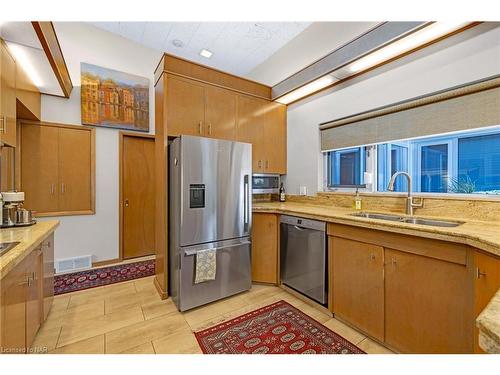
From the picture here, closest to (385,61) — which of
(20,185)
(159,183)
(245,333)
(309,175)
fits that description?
(309,175)

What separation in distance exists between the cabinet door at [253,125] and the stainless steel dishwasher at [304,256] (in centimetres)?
98

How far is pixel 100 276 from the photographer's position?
3016 mm

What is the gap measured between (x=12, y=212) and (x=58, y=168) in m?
1.60

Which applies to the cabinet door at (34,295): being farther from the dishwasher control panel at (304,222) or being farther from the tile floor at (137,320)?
the dishwasher control panel at (304,222)

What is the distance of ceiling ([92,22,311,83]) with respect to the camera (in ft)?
9.80

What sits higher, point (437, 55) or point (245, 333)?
point (437, 55)

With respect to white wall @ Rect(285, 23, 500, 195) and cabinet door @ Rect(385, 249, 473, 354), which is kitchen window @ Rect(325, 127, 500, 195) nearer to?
white wall @ Rect(285, 23, 500, 195)

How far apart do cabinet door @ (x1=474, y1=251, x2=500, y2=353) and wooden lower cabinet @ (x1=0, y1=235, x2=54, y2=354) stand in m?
2.38

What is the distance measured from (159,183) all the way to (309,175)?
1.90 m

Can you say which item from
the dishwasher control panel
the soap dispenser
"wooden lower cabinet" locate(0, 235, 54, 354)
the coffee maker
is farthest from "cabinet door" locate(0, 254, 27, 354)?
the soap dispenser

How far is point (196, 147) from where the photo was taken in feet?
7.18

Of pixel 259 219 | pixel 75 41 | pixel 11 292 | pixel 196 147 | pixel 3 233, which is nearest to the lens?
pixel 11 292
